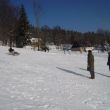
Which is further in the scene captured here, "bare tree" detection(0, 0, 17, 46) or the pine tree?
the pine tree

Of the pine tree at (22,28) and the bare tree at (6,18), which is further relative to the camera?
the pine tree at (22,28)

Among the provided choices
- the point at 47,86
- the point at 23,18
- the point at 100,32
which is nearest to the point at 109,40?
the point at 100,32

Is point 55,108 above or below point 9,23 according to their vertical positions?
below

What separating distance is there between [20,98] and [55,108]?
71.6 inches

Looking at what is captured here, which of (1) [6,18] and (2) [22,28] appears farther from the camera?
(2) [22,28]

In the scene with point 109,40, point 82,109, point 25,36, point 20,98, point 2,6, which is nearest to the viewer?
point 82,109

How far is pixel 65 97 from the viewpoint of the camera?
11695mm

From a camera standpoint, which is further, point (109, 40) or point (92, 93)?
point (109, 40)

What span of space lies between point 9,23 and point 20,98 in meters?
51.4

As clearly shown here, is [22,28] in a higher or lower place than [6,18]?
lower

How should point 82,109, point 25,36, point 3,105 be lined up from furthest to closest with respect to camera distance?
point 25,36 → point 82,109 → point 3,105

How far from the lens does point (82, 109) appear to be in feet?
31.7

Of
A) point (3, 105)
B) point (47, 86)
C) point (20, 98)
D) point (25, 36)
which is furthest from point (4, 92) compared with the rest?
point (25, 36)

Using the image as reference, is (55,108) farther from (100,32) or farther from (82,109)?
(100,32)
